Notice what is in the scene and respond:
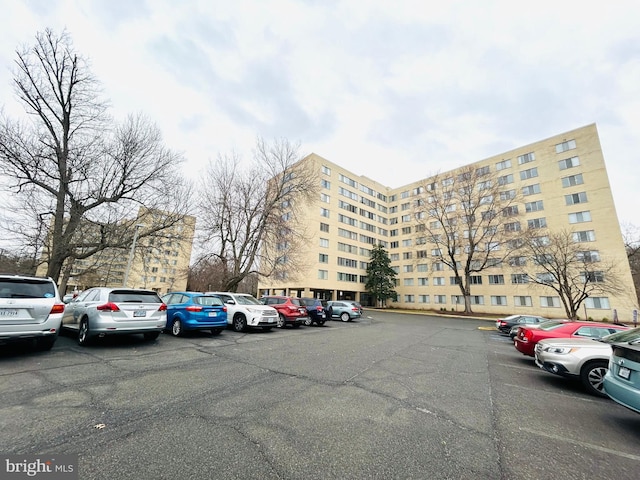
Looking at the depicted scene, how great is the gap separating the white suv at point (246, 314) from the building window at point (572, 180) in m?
46.2

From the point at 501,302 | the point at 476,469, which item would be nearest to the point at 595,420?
the point at 476,469

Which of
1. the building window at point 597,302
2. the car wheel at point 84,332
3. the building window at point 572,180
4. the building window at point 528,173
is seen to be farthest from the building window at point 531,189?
the car wheel at point 84,332

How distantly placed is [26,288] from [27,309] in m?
0.55

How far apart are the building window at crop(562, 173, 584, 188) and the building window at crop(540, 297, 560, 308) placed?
16058 mm

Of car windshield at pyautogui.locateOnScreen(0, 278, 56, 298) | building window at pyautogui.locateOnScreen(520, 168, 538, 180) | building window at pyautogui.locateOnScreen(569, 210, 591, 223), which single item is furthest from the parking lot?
building window at pyautogui.locateOnScreen(520, 168, 538, 180)

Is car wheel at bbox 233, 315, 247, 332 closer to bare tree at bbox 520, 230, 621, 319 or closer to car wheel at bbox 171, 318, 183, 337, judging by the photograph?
car wheel at bbox 171, 318, 183, 337

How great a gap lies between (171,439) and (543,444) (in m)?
4.38

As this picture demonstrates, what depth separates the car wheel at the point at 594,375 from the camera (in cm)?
542

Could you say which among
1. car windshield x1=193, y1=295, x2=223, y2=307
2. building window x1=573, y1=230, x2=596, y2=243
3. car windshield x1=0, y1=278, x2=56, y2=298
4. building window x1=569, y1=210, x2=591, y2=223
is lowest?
car windshield x1=193, y1=295, x2=223, y2=307

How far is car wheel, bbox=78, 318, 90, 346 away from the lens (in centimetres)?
729

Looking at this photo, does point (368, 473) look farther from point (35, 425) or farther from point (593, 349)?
point (593, 349)

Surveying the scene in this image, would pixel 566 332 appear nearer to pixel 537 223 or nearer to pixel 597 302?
pixel 597 302

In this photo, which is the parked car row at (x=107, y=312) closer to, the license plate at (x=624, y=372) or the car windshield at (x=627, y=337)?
the license plate at (x=624, y=372)

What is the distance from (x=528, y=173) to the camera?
4106 cm
